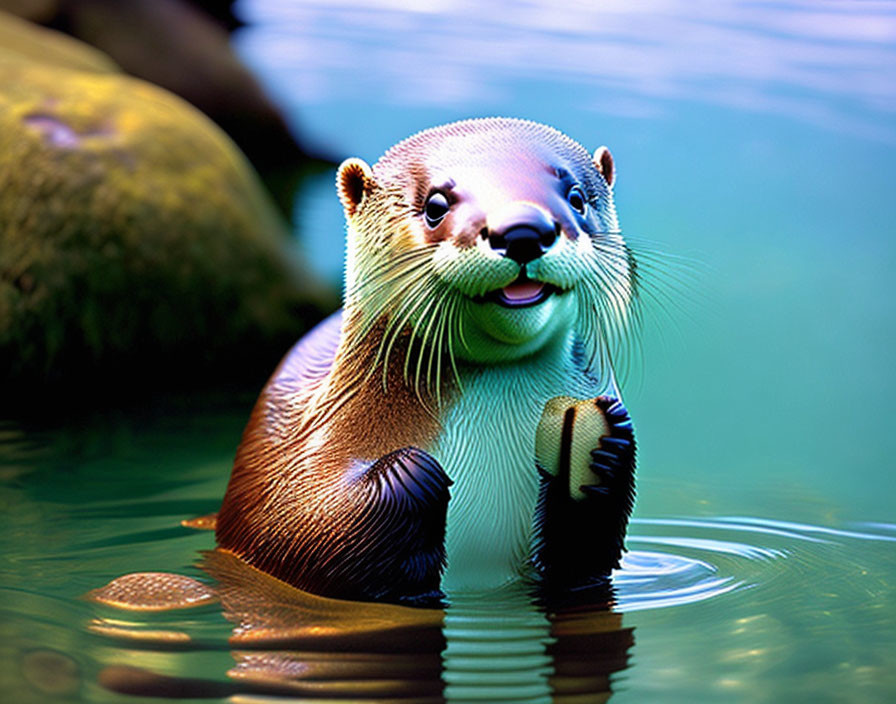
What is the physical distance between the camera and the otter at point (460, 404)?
3.64 metres

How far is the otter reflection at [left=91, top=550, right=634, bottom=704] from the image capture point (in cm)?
319

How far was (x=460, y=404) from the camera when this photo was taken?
12.6ft

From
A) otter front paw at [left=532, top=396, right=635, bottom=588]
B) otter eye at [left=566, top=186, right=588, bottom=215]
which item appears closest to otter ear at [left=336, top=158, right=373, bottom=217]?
otter eye at [left=566, top=186, right=588, bottom=215]

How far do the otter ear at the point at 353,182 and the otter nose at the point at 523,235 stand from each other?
0.76 meters

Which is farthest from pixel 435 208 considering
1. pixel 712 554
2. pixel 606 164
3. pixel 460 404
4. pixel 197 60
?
pixel 197 60

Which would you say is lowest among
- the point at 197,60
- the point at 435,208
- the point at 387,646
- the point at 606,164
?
the point at 387,646

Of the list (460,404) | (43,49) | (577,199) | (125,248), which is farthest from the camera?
(43,49)

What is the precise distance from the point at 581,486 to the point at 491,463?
0.27 m

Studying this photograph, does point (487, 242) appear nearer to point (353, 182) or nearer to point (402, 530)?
point (353, 182)

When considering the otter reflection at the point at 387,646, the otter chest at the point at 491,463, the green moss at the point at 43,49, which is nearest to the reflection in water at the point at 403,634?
the otter reflection at the point at 387,646

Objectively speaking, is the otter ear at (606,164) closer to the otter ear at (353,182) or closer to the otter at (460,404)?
the otter at (460,404)

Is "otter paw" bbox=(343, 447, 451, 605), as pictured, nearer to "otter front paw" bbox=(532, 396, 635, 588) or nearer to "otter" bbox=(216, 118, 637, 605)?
"otter" bbox=(216, 118, 637, 605)

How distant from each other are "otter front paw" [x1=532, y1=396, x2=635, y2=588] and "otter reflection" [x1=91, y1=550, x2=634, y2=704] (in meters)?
0.13

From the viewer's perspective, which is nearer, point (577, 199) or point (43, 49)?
point (577, 199)
